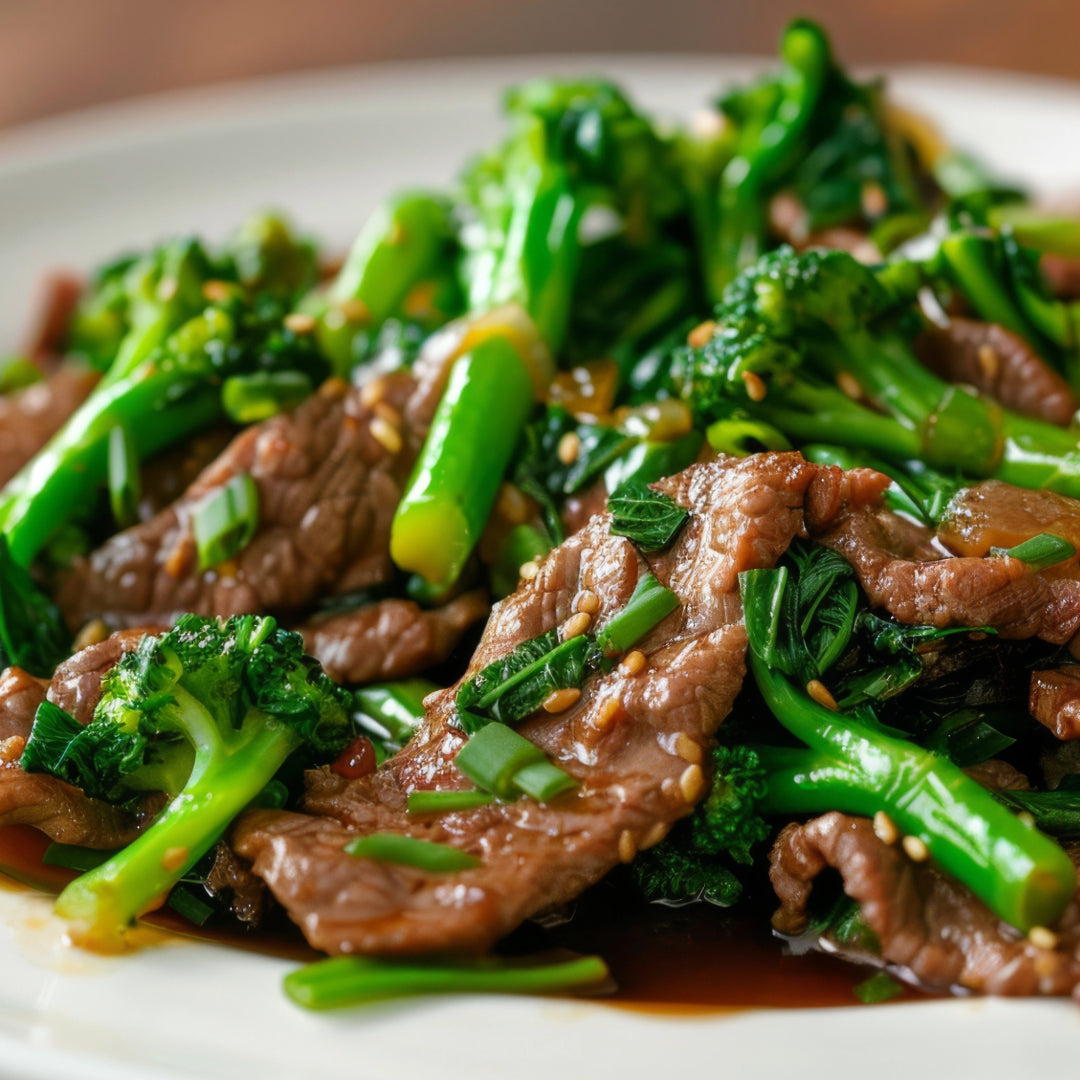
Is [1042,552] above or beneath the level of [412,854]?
above

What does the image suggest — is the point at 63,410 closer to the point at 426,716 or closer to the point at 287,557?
the point at 287,557

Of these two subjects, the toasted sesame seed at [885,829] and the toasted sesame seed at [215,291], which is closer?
the toasted sesame seed at [885,829]

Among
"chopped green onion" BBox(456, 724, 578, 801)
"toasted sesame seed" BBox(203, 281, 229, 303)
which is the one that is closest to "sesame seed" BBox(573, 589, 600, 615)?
"chopped green onion" BBox(456, 724, 578, 801)

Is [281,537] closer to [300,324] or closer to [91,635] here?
[91,635]

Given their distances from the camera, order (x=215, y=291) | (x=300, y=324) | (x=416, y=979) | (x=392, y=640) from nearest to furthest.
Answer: (x=416, y=979), (x=392, y=640), (x=300, y=324), (x=215, y=291)

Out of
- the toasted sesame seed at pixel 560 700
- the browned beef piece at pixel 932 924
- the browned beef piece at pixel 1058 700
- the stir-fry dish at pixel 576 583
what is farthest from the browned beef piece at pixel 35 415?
the browned beef piece at pixel 1058 700

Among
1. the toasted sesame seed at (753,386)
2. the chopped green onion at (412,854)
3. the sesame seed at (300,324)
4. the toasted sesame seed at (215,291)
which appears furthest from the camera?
the toasted sesame seed at (215,291)

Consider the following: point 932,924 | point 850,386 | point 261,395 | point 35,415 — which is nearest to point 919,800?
point 932,924

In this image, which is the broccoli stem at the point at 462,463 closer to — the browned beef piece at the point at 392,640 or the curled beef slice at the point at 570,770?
the browned beef piece at the point at 392,640
